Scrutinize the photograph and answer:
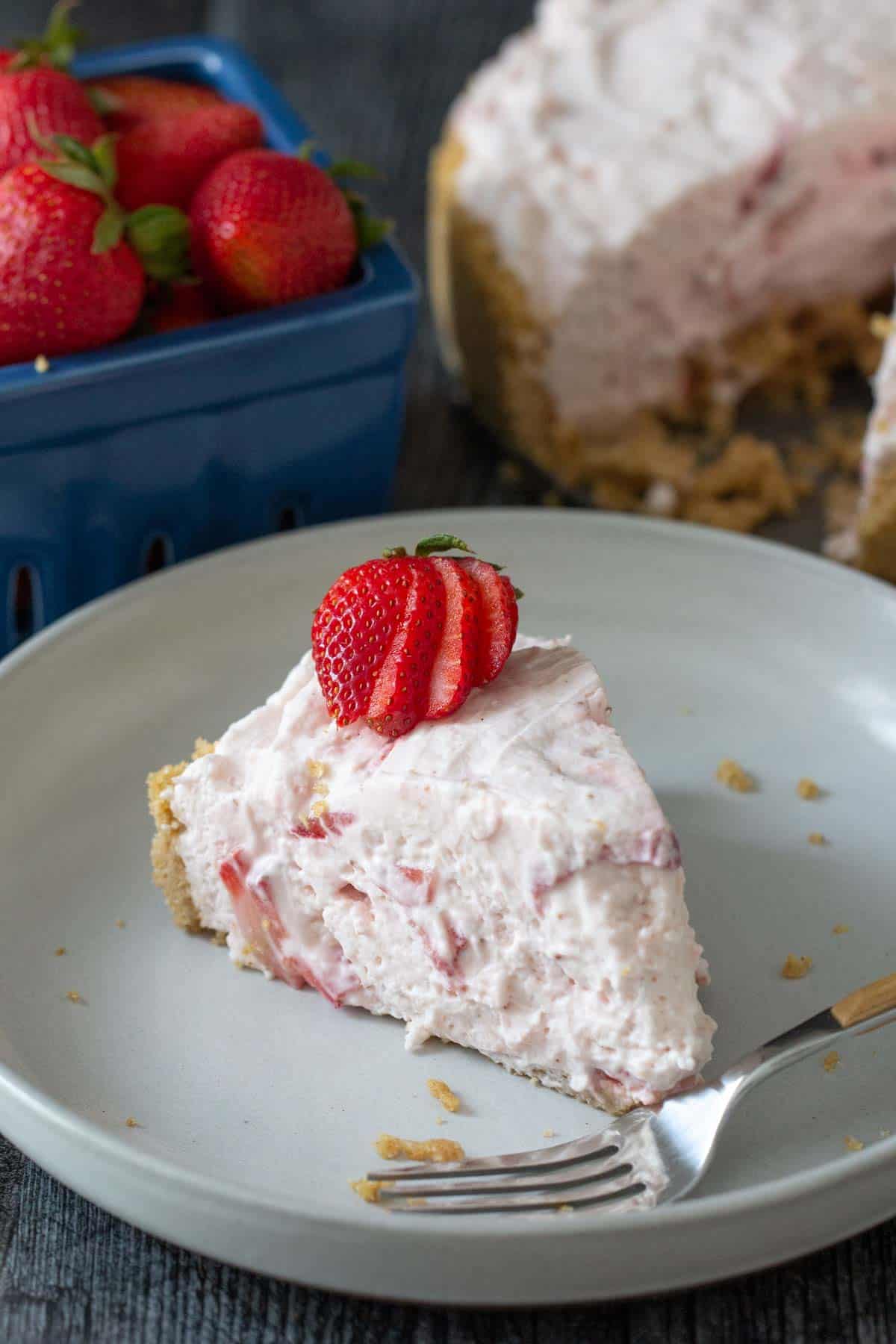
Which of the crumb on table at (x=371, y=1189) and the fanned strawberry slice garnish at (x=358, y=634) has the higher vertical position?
the fanned strawberry slice garnish at (x=358, y=634)

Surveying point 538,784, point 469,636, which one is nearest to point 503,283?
point 469,636

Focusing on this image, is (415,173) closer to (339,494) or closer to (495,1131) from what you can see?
(339,494)

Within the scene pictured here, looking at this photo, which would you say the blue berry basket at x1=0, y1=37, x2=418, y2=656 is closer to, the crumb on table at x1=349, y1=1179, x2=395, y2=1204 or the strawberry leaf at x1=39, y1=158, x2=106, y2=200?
the strawberry leaf at x1=39, y1=158, x2=106, y2=200

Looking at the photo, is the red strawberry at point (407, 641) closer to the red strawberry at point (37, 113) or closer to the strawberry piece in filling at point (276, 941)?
the strawberry piece in filling at point (276, 941)

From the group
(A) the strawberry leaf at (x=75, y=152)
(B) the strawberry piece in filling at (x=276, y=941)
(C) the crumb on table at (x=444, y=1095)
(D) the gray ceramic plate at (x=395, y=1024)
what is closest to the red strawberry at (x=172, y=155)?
(A) the strawberry leaf at (x=75, y=152)

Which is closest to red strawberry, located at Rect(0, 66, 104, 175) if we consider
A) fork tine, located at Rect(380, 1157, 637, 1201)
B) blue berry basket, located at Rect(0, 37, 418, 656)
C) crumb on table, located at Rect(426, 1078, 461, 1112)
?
blue berry basket, located at Rect(0, 37, 418, 656)

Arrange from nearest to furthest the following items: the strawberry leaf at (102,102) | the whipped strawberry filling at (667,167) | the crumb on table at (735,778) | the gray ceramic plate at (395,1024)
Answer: the gray ceramic plate at (395,1024)
the crumb on table at (735,778)
the strawberry leaf at (102,102)
the whipped strawberry filling at (667,167)
